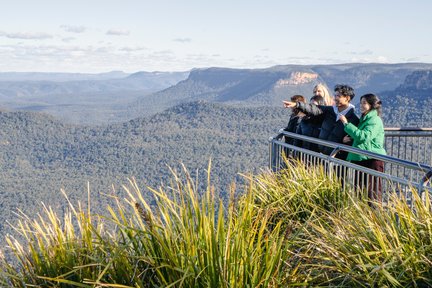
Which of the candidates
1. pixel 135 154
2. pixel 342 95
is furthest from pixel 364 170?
pixel 135 154

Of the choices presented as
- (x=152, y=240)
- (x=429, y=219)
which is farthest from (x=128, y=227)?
(x=429, y=219)

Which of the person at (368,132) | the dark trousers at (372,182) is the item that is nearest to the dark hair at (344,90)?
the person at (368,132)

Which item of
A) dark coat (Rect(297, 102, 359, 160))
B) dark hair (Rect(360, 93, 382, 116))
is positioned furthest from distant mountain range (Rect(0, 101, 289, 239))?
dark hair (Rect(360, 93, 382, 116))

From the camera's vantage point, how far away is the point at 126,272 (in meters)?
3.04

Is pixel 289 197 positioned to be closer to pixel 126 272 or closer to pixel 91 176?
pixel 126 272

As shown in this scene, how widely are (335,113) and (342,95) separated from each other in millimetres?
249

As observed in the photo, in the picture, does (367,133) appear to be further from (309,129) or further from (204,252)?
(204,252)

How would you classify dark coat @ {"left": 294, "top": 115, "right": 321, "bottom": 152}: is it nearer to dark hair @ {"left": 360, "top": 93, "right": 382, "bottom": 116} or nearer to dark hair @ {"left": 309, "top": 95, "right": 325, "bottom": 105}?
dark hair @ {"left": 309, "top": 95, "right": 325, "bottom": 105}

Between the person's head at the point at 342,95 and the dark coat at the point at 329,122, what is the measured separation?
0.13 m

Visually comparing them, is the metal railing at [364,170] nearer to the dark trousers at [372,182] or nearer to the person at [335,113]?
the dark trousers at [372,182]

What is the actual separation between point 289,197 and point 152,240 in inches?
85.9

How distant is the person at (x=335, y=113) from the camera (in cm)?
677

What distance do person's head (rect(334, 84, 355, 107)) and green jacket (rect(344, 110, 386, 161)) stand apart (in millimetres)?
340

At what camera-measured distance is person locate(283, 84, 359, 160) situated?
6773 mm
